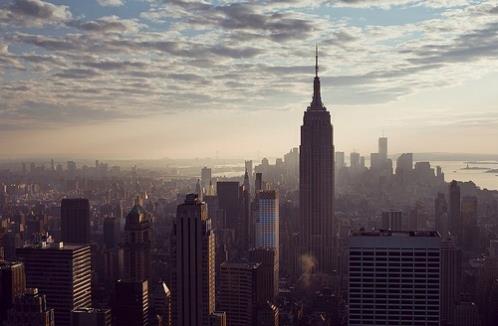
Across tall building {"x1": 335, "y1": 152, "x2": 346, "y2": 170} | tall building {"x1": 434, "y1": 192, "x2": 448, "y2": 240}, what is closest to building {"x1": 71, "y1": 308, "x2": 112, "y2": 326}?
tall building {"x1": 434, "y1": 192, "x2": 448, "y2": 240}

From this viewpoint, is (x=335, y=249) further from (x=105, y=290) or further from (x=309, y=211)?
(x=105, y=290)

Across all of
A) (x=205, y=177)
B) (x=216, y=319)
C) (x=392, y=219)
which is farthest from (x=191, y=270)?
(x=392, y=219)

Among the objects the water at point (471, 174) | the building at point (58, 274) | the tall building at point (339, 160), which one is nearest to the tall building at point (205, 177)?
the building at point (58, 274)

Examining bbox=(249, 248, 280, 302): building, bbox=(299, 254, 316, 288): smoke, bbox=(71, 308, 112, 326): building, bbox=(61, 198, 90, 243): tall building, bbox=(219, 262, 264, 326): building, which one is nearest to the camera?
bbox=(71, 308, 112, 326): building

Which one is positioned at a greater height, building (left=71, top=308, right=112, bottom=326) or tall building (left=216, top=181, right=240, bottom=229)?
tall building (left=216, top=181, right=240, bottom=229)

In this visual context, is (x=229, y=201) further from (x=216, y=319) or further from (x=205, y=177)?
(x=216, y=319)

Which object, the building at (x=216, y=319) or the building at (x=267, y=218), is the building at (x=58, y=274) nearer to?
the building at (x=216, y=319)

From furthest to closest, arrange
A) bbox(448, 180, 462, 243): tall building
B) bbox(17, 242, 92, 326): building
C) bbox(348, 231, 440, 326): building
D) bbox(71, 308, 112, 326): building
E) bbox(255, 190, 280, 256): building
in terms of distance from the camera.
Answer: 1. bbox(255, 190, 280, 256): building
2. bbox(448, 180, 462, 243): tall building
3. bbox(17, 242, 92, 326): building
4. bbox(71, 308, 112, 326): building
5. bbox(348, 231, 440, 326): building

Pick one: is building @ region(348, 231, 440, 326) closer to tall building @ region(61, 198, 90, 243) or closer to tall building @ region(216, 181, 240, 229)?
tall building @ region(61, 198, 90, 243)

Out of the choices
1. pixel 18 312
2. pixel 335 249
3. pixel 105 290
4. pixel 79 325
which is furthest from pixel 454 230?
pixel 18 312
